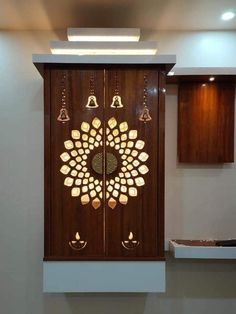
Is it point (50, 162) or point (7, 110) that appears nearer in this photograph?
point (50, 162)

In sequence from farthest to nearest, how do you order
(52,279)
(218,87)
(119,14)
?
(218,87) < (119,14) < (52,279)

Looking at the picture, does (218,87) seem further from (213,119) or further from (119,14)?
(119,14)

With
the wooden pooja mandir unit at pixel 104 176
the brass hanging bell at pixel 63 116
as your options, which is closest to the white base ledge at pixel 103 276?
the wooden pooja mandir unit at pixel 104 176

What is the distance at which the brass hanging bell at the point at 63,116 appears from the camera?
Result: 7.83 ft

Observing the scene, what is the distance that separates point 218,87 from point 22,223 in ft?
7.09

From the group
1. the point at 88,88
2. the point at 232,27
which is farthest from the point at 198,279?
the point at 232,27

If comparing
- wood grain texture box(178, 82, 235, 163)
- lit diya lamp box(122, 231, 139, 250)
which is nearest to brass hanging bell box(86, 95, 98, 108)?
wood grain texture box(178, 82, 235, 163)

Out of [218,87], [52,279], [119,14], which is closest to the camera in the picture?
[52,279]

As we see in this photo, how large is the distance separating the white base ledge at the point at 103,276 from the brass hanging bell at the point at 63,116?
1.06m

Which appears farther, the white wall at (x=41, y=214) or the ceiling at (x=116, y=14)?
the white wall at (x=41, y=214)

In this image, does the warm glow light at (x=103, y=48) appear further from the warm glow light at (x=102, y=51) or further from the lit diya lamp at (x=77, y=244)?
the lit diya lamp at (x=77, y=244)

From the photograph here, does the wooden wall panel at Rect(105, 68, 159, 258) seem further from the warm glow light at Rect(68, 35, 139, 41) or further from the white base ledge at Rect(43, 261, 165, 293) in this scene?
the warm glow light at Rect(68, 35, 139, 41)

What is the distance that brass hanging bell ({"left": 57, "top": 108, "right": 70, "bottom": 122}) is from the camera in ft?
7.83

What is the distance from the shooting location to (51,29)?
294 centimetres
